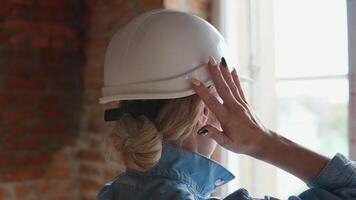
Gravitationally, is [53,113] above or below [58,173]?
above

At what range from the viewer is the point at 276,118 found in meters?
1.69

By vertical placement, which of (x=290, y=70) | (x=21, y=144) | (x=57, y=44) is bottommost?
(x=21, y=144)

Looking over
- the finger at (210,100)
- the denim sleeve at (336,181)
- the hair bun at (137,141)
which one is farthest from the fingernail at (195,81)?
the denim sleeve at (336,181)

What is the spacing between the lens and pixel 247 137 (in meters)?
0.96

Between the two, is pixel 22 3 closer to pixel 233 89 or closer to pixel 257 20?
pixel 257 20

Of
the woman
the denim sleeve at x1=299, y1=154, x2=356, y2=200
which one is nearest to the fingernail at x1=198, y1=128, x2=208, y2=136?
the woman

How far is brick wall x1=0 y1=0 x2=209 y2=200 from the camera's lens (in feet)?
7.18

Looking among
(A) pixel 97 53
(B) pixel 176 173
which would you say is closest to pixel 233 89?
(B) pixel 176 173

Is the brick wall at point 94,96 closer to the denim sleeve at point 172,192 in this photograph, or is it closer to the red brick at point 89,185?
the red brick at point 89,185

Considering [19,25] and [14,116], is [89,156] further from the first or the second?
[19,25]

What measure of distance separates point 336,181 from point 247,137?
0.65 feet

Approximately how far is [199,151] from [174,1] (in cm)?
86

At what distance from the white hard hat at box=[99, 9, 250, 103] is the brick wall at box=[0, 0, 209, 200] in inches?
39.2

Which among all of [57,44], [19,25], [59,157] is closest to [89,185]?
[59,157]
